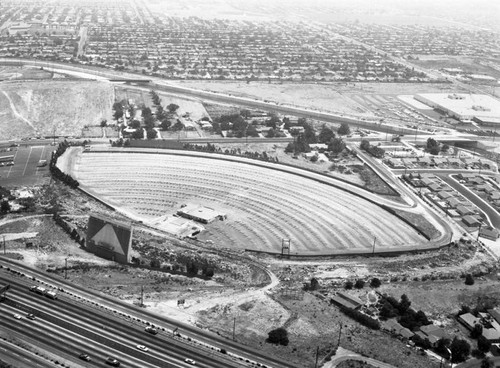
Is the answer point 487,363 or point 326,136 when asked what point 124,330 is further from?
point 326,136

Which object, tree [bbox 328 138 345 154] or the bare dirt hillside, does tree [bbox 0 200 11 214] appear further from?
tree [bbox 328 138 345 154]

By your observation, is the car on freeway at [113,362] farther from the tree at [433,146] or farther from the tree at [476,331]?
the tree at [433,146]

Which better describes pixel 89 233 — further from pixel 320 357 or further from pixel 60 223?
pixel 320 357

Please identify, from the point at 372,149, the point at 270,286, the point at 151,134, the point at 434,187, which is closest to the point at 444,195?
the point at 434,187

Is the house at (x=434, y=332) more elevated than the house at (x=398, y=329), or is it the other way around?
the house at (x=398, y=329)

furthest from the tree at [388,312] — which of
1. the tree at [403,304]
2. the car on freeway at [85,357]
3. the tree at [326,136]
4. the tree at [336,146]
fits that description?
the tree at [326,136]

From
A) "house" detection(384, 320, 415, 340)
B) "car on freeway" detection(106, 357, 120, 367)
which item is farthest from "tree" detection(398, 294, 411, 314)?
"car on freeway" detection(106, 357, 120, 367)
